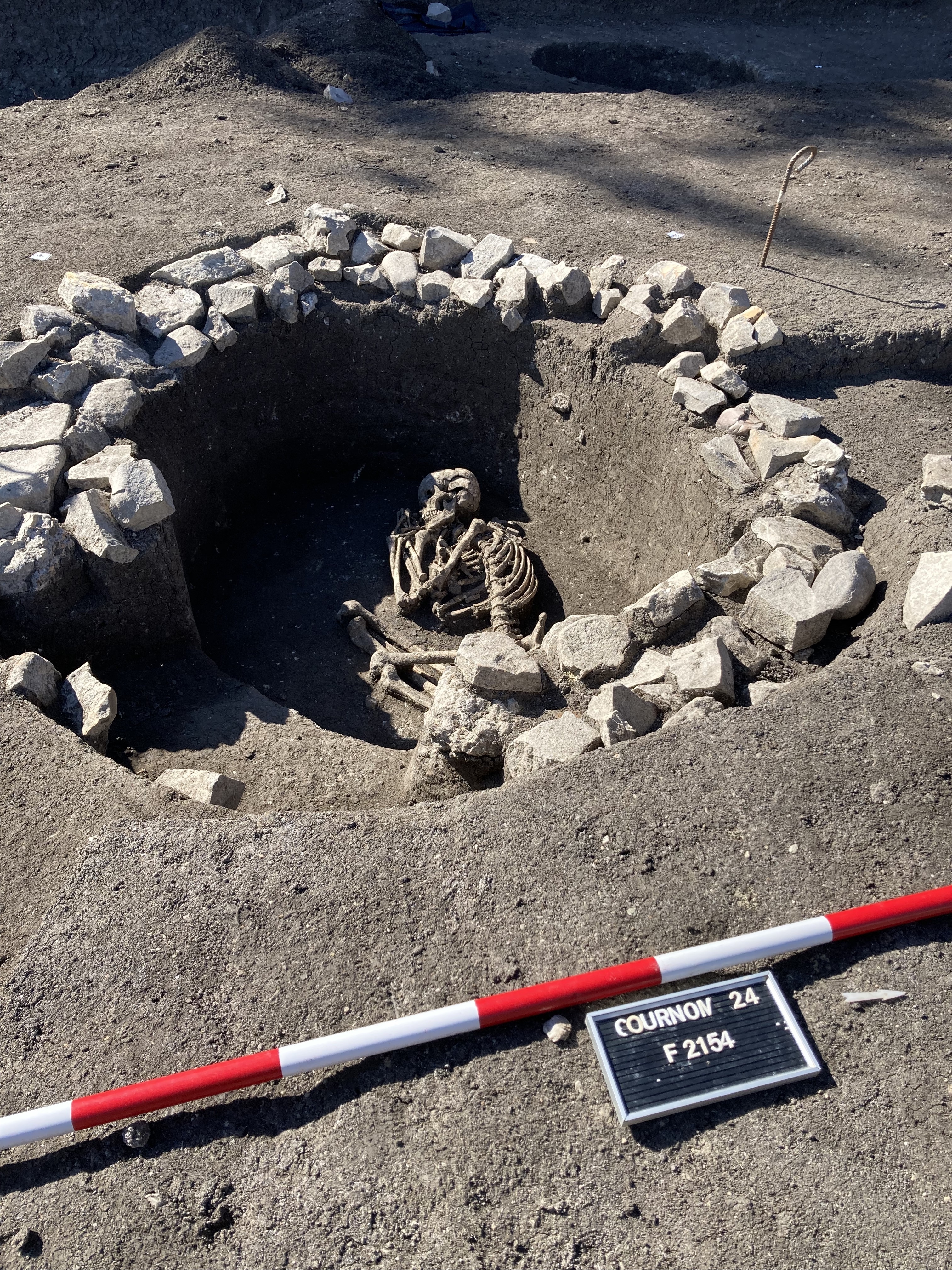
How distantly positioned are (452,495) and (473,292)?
1.35 meters

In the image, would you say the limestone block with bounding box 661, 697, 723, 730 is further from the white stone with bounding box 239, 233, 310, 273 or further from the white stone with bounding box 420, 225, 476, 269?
the white stone with bounding box 239, 233, 310, 273

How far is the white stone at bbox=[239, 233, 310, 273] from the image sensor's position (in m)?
5.92

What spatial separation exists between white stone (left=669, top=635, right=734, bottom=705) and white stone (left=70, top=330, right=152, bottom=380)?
3.65 m

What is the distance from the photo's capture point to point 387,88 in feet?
27.7

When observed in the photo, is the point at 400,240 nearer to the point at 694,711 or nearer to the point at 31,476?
the point at 31,476

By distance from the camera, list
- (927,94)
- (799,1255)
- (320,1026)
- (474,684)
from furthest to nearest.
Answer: (927,94)
(474,684)
(320,1026)
(799,1255)

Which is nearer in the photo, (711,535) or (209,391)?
(711,535)

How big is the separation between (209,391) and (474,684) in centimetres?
307

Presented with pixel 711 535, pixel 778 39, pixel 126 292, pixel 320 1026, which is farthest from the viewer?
pixel 778 39

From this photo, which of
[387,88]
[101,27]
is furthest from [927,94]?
[101,27]

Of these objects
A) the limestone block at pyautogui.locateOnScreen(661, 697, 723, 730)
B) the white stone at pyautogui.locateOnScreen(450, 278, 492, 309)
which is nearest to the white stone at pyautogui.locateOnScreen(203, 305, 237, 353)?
the white stone at pyautogui.locateOnScreen(450, 278, 492, 309)

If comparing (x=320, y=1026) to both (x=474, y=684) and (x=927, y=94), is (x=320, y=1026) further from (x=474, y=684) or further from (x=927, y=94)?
(x=927, y=94)

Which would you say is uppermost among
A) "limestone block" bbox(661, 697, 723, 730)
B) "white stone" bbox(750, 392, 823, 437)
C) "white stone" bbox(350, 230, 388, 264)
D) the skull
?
"white stone" bbox(350, 230, 388, 264)

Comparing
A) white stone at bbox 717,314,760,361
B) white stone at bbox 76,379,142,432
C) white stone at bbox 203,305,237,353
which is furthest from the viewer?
white stone at bbox 203,305,237,353
